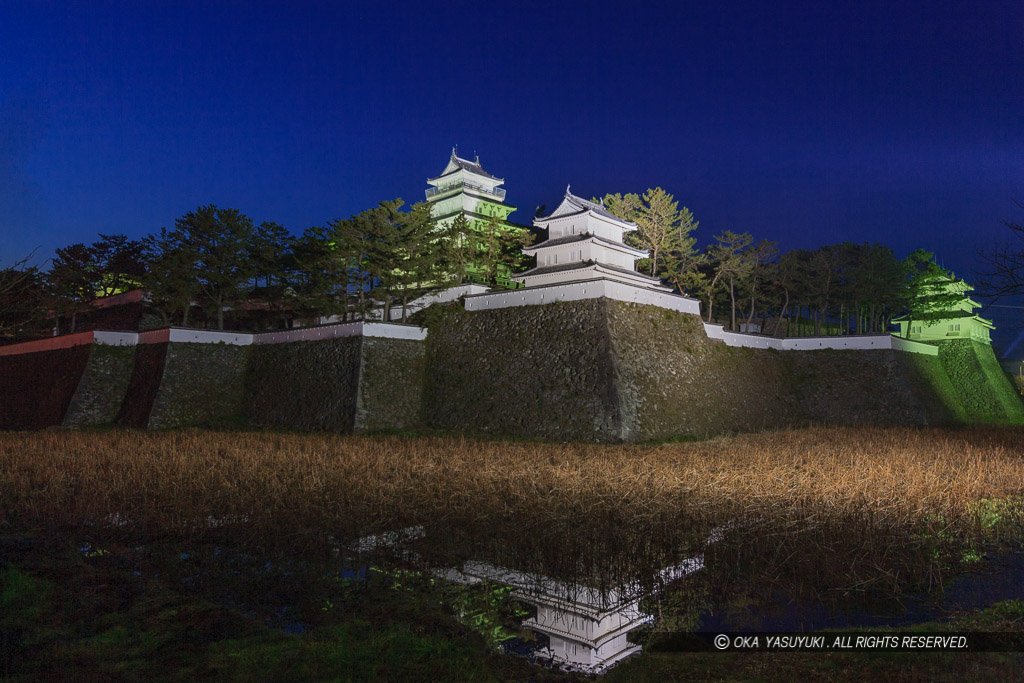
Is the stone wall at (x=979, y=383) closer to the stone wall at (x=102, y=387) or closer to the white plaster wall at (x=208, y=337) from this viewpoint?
the white plaster wall at (x=208, y=337)

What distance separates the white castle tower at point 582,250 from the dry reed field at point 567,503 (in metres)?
11.6

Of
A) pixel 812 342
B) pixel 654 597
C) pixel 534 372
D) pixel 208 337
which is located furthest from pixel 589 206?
pixel 654 597

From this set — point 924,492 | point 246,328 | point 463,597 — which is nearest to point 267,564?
point 463,597

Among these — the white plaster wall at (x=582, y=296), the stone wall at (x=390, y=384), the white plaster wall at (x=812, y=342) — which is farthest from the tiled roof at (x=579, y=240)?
the stone wall at (x=390, y=384)

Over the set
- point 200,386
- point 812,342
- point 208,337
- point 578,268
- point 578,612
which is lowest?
point 578,612

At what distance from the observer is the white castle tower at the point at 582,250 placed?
26.0 meters

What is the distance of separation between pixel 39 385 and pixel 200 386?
914 cm

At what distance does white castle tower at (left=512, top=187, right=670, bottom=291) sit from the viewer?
26.0m

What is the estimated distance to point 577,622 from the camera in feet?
22.1

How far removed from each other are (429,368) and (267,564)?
18.5 m

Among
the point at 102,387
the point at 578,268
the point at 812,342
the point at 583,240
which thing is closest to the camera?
the point at 578,268

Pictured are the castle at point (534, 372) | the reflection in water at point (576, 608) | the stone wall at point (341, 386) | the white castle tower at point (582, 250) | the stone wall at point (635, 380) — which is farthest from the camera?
the white castle tower at point (582, 250)

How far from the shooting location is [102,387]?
27594 mm

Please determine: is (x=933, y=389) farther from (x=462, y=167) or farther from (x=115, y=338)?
(x=115, y=338)
